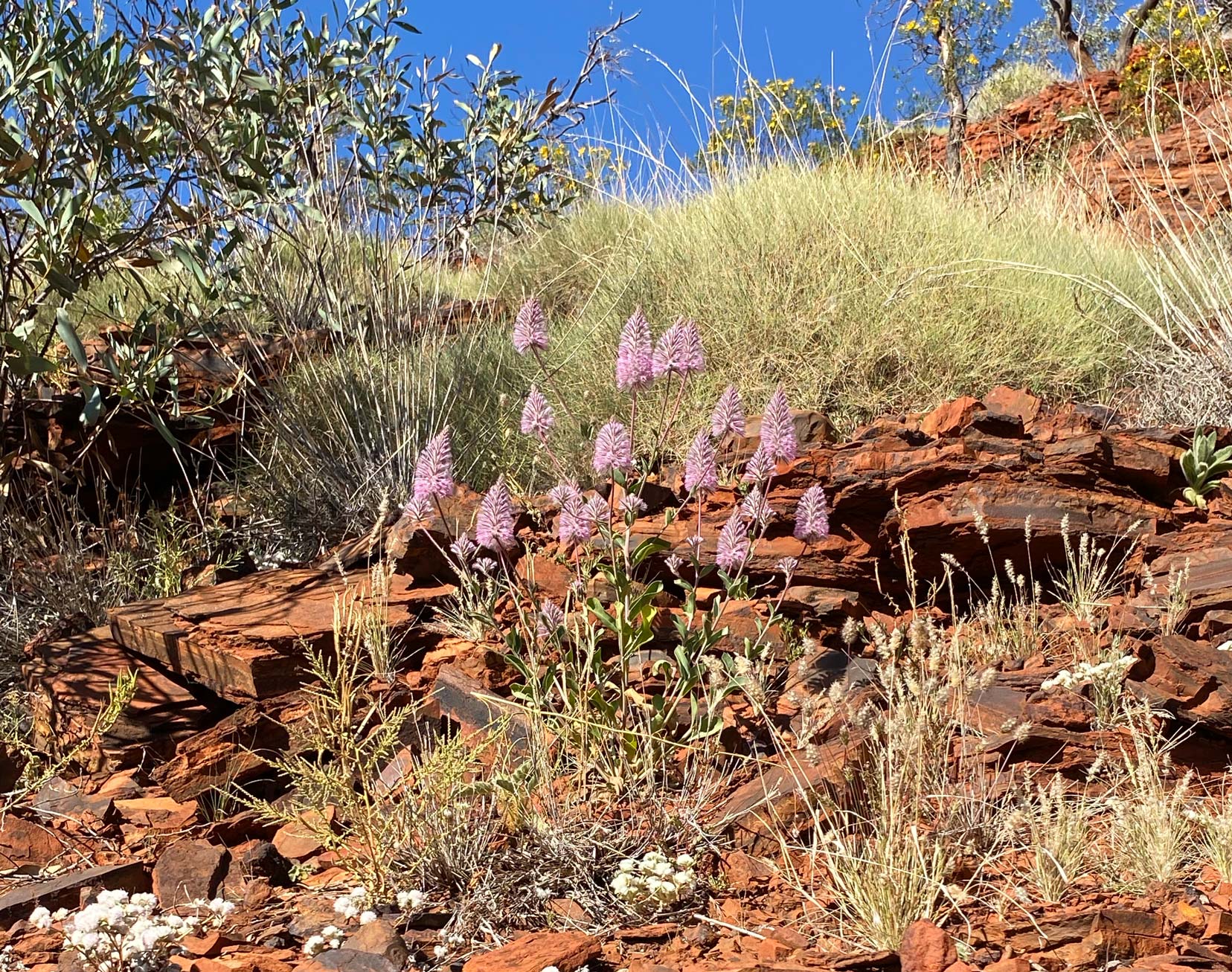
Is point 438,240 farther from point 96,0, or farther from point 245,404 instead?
point 96,0

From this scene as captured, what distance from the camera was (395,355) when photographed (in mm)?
5348

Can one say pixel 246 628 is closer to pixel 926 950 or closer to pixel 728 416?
pixel 728 416

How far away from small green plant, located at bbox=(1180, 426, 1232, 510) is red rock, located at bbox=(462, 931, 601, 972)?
10.4ft

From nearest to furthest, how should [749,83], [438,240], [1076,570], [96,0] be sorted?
1. [1076,570]
2. [96,0]
3. [438,240]
4. [749,83]

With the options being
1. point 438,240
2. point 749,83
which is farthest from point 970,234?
point 438,240

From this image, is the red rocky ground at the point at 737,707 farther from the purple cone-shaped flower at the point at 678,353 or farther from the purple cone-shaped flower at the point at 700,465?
the purple cone-shaped flower at the point at 678,353

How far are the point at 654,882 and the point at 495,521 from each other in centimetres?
101

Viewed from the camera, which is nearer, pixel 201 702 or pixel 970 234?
pixel 201 702

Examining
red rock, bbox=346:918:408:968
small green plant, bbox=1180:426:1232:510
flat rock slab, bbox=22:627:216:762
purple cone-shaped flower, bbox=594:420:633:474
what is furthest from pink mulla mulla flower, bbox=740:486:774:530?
small green plant, bbox=1180:426:1232:510

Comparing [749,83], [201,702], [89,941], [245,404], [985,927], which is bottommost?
[985,927]

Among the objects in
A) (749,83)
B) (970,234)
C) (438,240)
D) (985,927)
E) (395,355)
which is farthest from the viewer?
(749,83)

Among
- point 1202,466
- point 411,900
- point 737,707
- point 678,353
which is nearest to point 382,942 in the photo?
point 411,900

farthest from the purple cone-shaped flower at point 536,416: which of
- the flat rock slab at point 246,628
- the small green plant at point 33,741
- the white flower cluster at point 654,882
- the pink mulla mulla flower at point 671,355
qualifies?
the small green plant at point 33,741

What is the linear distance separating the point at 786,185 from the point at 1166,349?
7.44ft
